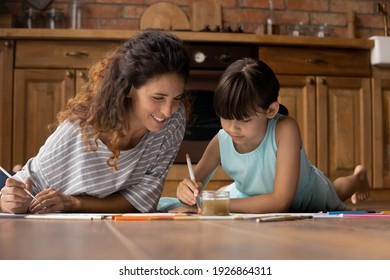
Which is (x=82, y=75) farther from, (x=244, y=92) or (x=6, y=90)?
(x=244, y=92)

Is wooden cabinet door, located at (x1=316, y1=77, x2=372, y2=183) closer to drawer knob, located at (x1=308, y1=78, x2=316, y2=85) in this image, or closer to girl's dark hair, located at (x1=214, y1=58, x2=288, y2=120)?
drawer knob, located at (x1=308, y1=78, x2=316, y2=85)

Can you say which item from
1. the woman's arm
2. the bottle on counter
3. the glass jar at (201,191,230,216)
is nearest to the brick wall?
the bottle on counter

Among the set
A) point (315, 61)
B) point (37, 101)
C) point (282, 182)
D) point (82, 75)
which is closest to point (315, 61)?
point (315, 61)

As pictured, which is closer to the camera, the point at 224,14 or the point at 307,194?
the point at 307,194

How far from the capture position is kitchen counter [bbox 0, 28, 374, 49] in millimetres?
3070

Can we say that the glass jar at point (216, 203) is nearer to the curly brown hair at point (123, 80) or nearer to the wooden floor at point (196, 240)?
the wooden floor at point (196, 240)

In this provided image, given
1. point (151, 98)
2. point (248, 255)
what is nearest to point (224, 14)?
point (151, 98)

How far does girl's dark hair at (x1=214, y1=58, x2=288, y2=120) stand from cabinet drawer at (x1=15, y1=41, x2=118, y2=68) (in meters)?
1.61

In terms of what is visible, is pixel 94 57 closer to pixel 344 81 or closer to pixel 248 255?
pixel 344 81

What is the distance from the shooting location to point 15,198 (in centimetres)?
126

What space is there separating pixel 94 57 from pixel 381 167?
1.77m

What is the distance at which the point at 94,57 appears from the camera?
123 inches

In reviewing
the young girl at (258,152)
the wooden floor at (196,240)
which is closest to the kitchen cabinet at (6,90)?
the young girl at (258,152)

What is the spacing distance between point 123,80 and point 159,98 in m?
0.13
